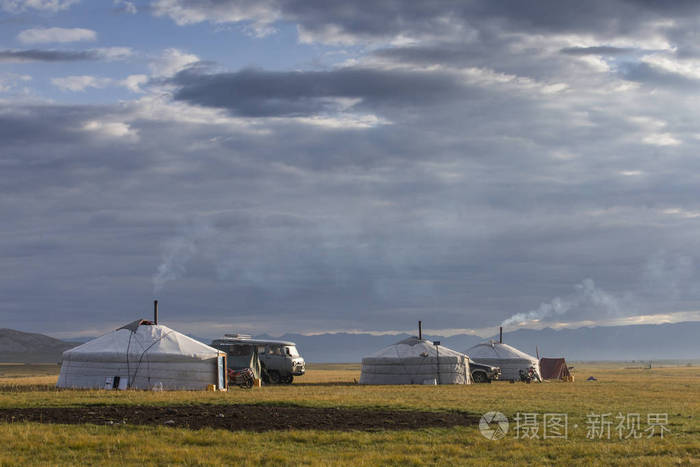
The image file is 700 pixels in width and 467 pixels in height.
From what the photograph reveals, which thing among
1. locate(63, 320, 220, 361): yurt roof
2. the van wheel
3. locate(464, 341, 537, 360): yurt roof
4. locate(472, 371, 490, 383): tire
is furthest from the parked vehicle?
locate(63, 320, 220, 361): yurt roof

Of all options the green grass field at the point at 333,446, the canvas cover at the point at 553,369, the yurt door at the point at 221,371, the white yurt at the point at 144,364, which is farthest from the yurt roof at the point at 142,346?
the canvas cover at the point at 553,369

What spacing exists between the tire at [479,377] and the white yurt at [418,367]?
2.60 m

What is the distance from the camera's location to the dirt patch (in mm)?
21547

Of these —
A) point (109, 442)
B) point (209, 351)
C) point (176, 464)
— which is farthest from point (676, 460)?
point (209, 351)

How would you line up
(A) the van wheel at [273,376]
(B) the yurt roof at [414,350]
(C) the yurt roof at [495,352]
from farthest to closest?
(C) the yurt roof at [495,352]
(B) the yurt roof at [414,350]
(A) the van wheel at [273,376]

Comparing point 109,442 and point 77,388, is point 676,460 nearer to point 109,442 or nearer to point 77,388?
point 109,442

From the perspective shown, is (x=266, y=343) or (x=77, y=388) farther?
(x=266, y=343)

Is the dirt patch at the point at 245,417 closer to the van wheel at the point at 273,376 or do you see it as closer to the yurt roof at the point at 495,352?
the van wheel at the point at 273,376

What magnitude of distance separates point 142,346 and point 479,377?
25861 mm

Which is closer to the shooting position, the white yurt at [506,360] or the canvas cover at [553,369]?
the white yurt at [506,360]

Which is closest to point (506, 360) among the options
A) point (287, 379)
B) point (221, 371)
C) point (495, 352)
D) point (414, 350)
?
point (495, 352)

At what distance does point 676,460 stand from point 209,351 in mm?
26092

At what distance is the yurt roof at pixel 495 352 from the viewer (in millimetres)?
62050

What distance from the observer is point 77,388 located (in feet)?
123
